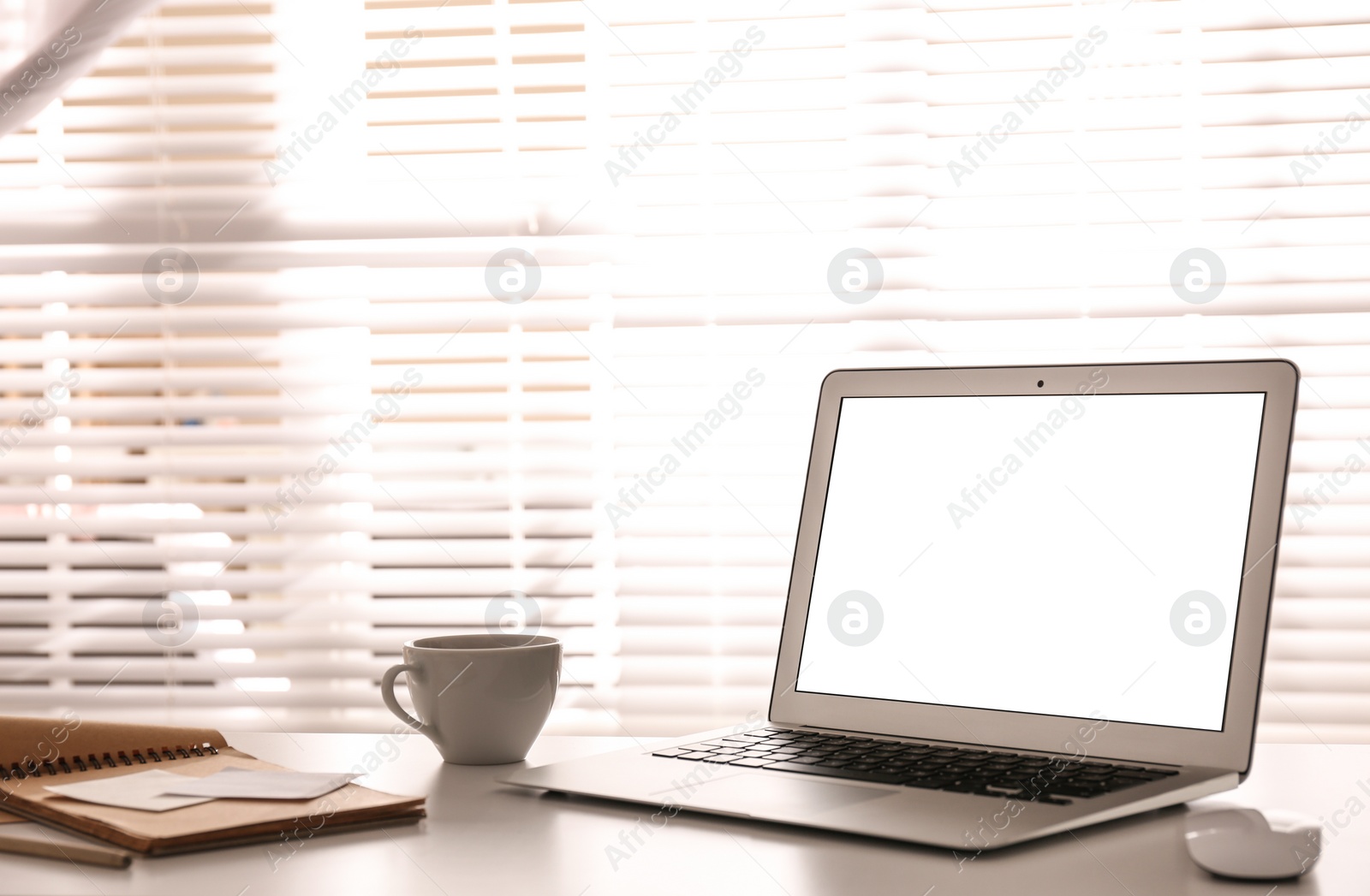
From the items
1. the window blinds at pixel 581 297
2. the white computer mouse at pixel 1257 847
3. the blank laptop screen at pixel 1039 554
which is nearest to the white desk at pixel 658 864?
the white computer mouse at pixel 1257 847

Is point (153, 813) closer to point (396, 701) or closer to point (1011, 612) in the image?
point (396, 701)

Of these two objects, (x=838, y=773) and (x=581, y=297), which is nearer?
(x=838, y=773)

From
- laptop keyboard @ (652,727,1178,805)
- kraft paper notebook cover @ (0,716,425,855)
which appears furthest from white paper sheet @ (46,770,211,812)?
laptop keyboard @ (652,727,1178,805)

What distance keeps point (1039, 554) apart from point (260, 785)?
0.55 metres

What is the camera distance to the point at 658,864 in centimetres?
62

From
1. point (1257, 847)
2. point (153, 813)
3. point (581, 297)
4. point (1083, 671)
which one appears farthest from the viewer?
point (581, 297)

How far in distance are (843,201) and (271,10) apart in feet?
3.15

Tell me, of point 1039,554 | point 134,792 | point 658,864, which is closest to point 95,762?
point 134,792

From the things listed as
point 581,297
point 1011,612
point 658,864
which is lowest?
point 658,864

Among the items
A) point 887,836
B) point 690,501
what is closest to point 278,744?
point 887,836

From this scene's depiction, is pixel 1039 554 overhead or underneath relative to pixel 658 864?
overhead

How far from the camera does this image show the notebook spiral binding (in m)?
0.78

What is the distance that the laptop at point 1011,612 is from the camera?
73 centimetres

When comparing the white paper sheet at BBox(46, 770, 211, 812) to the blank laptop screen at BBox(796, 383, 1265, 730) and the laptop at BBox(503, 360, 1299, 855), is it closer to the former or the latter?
the laptop at BBox(503, 360, 1299, 855)
